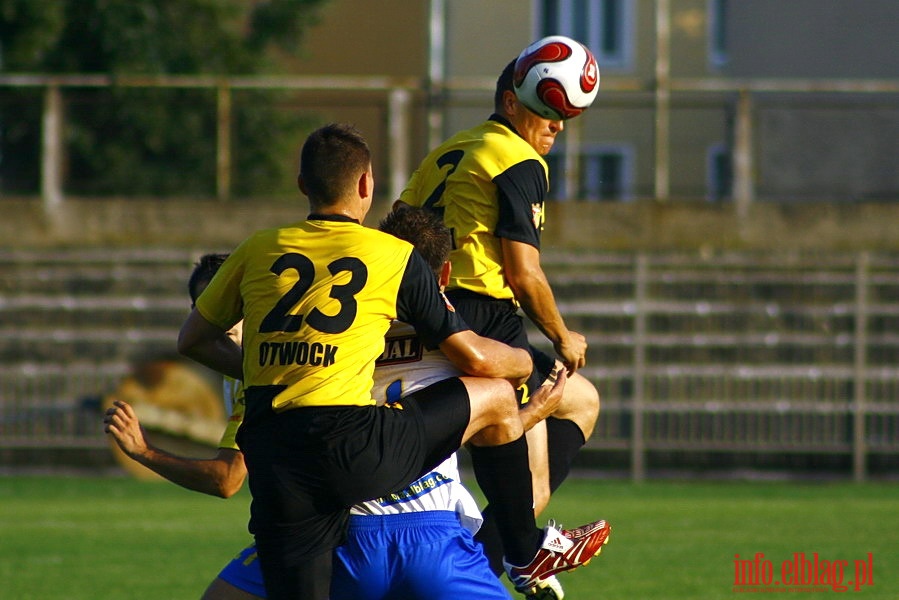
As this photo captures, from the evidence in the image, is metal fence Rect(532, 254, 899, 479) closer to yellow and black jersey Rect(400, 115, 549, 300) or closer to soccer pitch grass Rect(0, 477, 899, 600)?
soccer pitch grass Rect(0, 477, 899, 600)

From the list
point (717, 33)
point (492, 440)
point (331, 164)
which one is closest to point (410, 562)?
point (492, 440)

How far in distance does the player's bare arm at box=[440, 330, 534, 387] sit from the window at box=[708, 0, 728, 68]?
2096cm

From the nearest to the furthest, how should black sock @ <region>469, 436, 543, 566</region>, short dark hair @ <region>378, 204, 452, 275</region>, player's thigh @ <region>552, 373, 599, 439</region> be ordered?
short dark hair @ <region>378, 204, 452, 275</region>, black sock @ <region>469, 436, 543, 566</region>, player's thigh @ <region>552, 373, 599, 439</region>

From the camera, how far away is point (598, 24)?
26078mm

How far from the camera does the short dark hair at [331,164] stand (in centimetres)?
548

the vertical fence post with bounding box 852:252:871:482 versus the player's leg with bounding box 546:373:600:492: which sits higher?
the player's leg with bounding box 546:373:600:492

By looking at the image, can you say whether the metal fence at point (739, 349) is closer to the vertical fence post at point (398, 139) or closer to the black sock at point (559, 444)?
the vertical fence post at point (398, 139)

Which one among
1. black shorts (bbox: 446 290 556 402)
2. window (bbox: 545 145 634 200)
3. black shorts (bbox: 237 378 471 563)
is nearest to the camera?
black shorts (bbox: 237 378 471 563)

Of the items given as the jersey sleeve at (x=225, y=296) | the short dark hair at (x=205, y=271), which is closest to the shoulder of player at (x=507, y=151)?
the short dark hair at (x=205, y=271)

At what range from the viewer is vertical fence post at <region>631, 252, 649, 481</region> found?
1730 cm

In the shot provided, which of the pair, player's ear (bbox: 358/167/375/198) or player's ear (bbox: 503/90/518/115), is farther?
player's ear (bbox: 503/90/518/115)

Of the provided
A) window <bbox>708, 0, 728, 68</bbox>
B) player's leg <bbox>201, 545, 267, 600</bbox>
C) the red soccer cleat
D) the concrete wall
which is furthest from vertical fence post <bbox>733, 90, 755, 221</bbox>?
player's leg <bbox>201, 545, 267, 600</bbox>

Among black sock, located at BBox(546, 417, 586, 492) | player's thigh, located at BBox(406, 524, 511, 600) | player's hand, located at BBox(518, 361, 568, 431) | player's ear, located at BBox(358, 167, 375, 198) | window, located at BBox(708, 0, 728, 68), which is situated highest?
window, located at BBox(708, 0, 728, 68)

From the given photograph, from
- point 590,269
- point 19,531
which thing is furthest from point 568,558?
point 590,269
